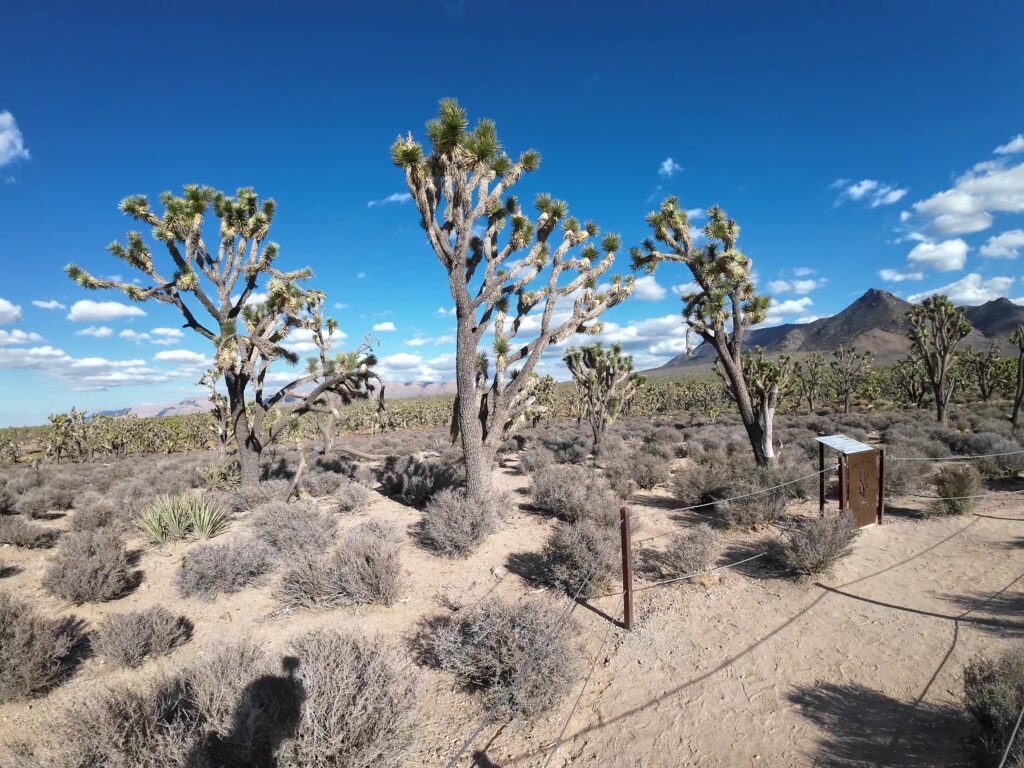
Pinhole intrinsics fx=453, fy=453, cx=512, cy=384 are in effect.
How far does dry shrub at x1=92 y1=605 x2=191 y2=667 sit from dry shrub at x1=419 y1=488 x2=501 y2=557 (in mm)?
3745

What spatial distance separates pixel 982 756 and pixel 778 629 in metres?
2.20

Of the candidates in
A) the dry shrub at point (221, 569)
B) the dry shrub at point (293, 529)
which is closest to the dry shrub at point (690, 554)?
the dry shrub at point (293, 529)

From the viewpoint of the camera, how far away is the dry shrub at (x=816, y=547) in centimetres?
648

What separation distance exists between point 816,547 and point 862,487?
2.66 m

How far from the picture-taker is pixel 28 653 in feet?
14.9

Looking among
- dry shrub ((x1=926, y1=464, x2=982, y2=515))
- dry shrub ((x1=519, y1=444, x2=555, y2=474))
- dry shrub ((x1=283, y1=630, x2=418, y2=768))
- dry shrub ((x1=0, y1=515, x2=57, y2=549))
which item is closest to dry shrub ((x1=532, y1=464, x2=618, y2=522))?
dry shrub ((x1=519, y1=444, x2=555, y2=474))

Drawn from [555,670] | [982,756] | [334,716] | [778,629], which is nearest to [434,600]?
[555,670]

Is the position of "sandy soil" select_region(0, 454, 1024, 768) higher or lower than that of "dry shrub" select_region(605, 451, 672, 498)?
lower

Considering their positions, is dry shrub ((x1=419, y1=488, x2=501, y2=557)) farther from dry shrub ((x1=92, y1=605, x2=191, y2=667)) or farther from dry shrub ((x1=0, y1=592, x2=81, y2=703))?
dry shrub ((x1=0, y1=592, x2=81, y2=703))

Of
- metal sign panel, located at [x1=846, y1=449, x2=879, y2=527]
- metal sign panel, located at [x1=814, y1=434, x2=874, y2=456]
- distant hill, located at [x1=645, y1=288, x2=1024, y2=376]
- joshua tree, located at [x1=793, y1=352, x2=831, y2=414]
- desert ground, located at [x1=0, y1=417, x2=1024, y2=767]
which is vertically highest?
distant hill, located at [x1=645, y1=288, x2=1024, y2=376]

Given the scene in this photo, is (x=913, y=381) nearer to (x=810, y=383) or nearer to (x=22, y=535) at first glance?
(x=810, y=383)

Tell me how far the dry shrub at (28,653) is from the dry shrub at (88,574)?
1501mm

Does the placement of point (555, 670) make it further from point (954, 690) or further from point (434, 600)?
point (954, 690)

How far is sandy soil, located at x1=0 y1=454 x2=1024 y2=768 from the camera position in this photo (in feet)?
12.4
